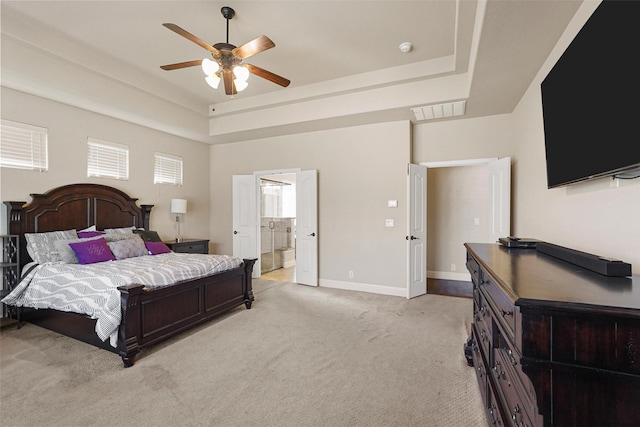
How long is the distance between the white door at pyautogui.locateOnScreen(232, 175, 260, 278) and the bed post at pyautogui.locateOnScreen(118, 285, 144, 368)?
3.24 m

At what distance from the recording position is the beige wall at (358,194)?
4.68 m

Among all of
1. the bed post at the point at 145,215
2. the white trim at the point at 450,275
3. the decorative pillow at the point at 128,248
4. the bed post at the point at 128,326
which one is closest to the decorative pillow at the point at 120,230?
the bed post at the point at 145,215

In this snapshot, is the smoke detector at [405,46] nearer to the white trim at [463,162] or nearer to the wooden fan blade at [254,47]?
the wooden fan blade at [254,47]

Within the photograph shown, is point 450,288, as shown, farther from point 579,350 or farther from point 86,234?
point 86,234

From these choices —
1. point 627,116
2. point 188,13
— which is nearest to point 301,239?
point 188,13

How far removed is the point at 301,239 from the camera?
17.4ft

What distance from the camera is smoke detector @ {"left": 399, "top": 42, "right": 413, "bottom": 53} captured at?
3.34m

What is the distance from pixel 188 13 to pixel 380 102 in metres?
2.47

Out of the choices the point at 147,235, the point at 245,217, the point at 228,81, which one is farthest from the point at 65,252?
the point at 245,217

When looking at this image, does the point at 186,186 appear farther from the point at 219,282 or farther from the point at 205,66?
the point at 205,66

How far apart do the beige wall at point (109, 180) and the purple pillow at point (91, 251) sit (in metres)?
0.88

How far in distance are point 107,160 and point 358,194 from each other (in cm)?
383

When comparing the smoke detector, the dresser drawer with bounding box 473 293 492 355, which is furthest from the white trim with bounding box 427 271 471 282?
the smoke detector

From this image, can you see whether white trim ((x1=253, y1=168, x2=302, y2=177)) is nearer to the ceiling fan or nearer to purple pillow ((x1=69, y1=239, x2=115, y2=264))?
the ceiling fan
